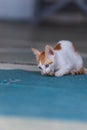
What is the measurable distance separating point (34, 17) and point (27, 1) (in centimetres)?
68

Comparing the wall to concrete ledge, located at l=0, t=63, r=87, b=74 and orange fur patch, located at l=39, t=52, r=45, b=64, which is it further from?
orange fur patch, located at l=39, t=52, r=45, b=64

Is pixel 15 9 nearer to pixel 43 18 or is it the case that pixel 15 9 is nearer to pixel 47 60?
pixel 43 18

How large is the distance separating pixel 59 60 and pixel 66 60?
7cm

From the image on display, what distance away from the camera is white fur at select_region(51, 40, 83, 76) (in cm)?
329

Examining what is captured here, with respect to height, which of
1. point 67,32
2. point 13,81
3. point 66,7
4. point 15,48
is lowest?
point 13,81

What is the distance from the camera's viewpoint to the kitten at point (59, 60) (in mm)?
3217

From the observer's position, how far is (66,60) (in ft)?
10.9

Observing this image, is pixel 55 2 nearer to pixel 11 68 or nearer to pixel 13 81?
pixel 11 68

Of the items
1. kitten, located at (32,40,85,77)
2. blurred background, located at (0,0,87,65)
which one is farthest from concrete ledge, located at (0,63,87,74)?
blurred background, located at (0,0,87,65)

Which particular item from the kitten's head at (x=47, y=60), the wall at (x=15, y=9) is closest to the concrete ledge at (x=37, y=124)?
the kitten's head at (x=47, y=60)

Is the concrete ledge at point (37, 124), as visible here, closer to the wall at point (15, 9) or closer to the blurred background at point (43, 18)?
the blurred background at point (43, 18)

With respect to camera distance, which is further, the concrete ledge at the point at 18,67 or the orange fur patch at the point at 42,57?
the concrete ledge at the point at 18,67

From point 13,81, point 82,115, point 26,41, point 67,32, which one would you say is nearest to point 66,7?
point 67,32

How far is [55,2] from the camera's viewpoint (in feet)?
30.8
